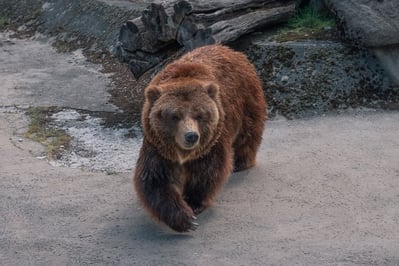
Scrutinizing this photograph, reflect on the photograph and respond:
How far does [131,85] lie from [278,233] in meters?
4.22

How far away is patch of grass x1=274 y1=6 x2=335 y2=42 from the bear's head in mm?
3201

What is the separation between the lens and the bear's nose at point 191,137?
5.31 metres

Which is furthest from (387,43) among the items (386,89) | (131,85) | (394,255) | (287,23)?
(394,255)

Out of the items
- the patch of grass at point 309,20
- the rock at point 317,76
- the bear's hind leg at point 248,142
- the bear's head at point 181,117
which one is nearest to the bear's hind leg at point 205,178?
the bear's head at point 181,117

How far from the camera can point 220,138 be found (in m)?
5.89

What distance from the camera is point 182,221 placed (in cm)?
542

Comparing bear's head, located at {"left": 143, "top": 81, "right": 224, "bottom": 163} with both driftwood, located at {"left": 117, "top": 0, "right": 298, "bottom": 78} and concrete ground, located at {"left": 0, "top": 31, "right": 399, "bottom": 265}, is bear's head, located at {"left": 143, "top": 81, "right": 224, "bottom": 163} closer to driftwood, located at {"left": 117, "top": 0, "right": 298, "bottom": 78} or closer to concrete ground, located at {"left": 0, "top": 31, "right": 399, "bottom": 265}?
concrete ground, located at {"left": 0, "top": 31, "right": 399, "bottom": 265}

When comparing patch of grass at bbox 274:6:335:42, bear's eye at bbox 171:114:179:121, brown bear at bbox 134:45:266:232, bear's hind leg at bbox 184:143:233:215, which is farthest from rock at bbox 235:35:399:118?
bear's eye at bbox 171:114:179:121

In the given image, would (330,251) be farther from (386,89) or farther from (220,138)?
(386,89)

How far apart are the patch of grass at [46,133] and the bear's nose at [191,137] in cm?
220

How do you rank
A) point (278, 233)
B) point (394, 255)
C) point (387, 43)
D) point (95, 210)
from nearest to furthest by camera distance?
point (394, 255) → point (278, 233) → point (95, 210) → point (387, 43)

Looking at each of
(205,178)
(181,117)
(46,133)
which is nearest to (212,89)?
(181,117)

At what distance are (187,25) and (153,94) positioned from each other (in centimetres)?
256

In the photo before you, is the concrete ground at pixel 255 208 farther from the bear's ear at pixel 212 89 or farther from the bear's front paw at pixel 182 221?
the bear's ear at pixel 212 89
